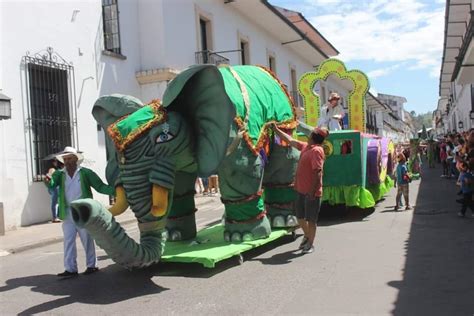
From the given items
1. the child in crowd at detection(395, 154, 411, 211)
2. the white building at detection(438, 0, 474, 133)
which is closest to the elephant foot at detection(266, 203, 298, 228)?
the child in crowd at detection(395, 154, 411, 211)

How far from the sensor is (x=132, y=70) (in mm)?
16141

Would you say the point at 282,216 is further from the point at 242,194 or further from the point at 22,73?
the point at 22,73

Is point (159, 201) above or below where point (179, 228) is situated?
above

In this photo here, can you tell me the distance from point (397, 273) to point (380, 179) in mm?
5549

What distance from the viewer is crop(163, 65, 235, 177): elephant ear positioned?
569 cm

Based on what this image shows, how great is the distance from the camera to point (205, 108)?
5859 mm

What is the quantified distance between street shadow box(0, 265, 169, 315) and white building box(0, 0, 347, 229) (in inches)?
199

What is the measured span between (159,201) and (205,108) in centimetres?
123

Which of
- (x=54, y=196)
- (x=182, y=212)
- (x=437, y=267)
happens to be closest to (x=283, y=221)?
(x=182, y=212)

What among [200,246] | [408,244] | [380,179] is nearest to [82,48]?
[380,179]

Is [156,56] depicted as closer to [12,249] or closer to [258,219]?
[12,249]

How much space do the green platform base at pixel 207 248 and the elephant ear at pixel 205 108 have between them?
876 millimetres

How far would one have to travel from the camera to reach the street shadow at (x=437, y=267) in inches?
178

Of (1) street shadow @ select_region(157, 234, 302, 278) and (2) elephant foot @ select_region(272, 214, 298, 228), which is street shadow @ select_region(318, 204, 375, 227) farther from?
(1) street shadow @ select_region(157, 234, 302, 278)
